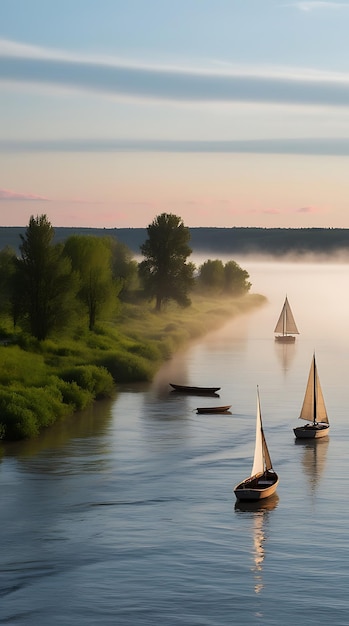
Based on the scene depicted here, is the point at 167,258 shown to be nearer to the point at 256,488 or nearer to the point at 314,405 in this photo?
the point at 314,405

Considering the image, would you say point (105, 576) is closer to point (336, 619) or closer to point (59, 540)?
point (59, 540)

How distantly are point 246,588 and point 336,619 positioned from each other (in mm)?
4548

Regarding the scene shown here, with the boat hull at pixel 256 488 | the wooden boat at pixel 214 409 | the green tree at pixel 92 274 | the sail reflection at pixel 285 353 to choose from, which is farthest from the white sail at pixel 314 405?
the green tree at pixel 92 274

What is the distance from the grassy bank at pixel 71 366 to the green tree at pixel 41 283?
7.75ft

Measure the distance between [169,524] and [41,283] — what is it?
54.9 metres

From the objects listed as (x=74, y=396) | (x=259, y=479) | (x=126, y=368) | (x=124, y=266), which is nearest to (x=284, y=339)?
(x=124, y=266)

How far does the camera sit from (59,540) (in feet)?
170

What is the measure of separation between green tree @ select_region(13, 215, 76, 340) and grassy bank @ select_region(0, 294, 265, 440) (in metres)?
2.36

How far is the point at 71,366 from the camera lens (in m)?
99.6

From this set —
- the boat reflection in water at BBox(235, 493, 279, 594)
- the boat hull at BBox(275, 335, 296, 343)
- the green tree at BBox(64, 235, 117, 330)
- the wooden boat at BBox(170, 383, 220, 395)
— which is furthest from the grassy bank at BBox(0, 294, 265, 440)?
the boat reflection in water at BBox(235, 493, 279, 594)

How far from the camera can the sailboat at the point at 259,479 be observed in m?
58.8

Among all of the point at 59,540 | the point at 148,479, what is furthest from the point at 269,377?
the point at 59,540

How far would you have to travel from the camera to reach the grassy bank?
3063 inches

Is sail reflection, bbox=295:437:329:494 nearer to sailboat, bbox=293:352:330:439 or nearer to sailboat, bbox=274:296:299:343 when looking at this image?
sailboat, bbox=293:352:330:439
